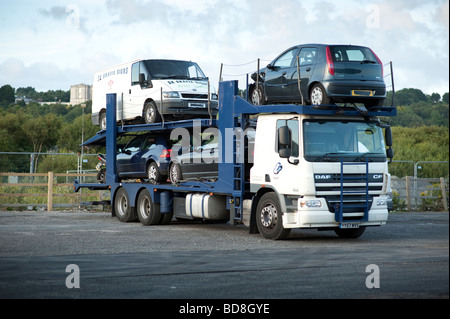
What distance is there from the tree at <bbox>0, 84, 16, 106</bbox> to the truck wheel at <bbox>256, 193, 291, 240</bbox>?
73294 millimetres

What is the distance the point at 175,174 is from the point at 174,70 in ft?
10.4

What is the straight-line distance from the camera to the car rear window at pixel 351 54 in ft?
48.3

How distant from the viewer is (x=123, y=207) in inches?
821

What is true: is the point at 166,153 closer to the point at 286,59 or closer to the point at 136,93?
the point at 136,93

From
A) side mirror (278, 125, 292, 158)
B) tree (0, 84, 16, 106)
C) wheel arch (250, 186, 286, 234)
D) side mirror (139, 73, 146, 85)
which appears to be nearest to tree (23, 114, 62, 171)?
tree (0, 84, 16, 106)

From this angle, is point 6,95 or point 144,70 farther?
point 6,95

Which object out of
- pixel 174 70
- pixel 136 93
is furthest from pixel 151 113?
pixel 174 70

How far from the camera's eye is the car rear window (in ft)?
48.3

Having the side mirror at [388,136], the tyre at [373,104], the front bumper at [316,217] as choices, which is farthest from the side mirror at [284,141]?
the side mirror at [388,136]

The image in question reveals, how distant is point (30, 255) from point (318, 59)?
22.4 ft

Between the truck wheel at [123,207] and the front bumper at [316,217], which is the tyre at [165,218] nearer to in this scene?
the truck wheel at [123,207]
